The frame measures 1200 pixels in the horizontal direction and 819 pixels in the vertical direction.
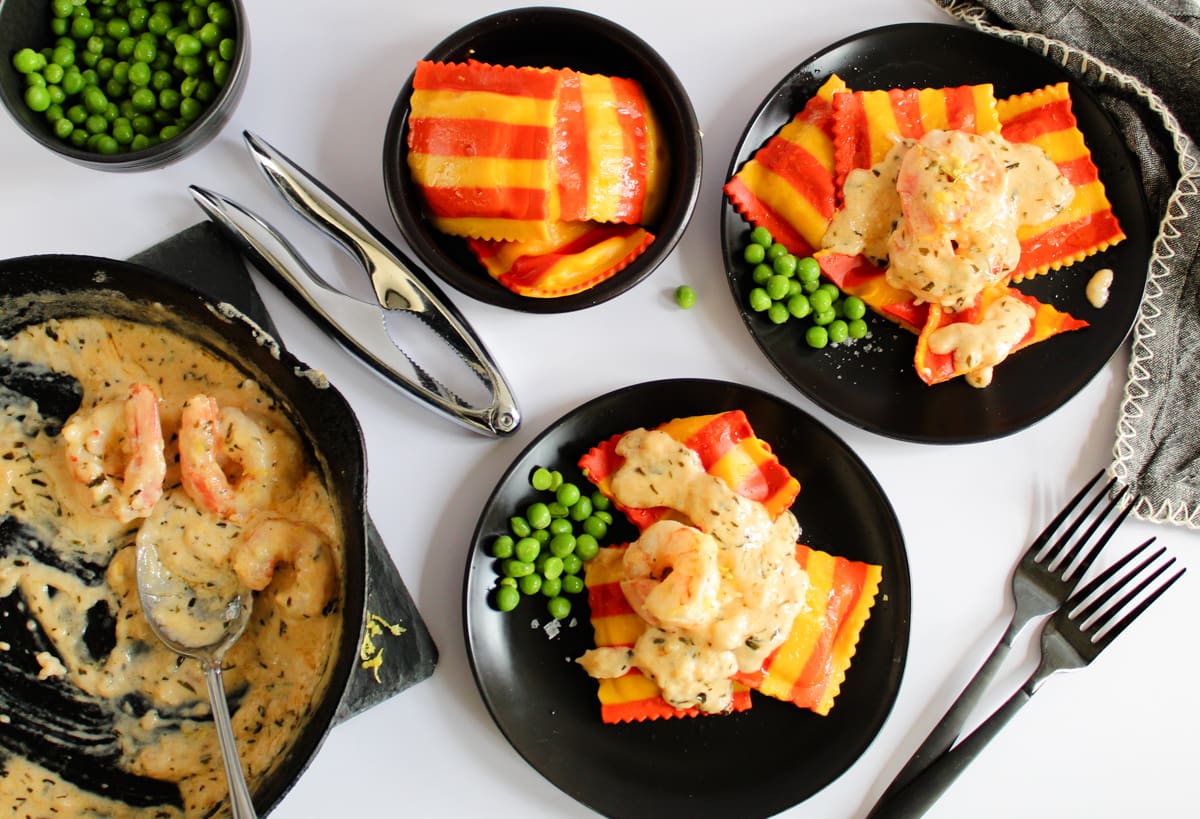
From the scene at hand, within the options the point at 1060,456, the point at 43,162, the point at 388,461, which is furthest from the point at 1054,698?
the point at 43,162

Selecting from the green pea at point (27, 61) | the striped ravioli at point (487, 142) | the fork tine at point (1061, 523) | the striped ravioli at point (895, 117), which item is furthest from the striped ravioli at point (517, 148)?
the fork tine at point (1061, 523)

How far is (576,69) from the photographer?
2.72 meters

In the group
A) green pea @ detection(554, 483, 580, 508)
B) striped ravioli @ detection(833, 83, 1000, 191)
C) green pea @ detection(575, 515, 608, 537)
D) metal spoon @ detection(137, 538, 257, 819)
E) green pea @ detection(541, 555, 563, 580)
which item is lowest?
metal spoon @ detection(137, 538, 257, 819)

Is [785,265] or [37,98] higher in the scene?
[785,265]

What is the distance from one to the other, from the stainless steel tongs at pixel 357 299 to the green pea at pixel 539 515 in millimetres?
237

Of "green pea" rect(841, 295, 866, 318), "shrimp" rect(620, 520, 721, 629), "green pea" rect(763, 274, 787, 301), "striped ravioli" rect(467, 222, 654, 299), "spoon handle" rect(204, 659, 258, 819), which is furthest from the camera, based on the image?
"green pea" rect(841, 295, 866, 318)

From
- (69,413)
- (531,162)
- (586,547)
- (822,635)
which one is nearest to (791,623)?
(822,635)

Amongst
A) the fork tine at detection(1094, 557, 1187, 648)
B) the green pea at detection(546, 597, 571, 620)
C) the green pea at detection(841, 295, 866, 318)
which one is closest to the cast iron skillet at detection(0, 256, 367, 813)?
the green pea at detection(546, 597, 571, 620)

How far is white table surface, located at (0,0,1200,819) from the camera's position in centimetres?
268

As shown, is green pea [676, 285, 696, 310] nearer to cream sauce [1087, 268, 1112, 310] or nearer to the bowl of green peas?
cream sauce [1087, 268, 1112, 310]

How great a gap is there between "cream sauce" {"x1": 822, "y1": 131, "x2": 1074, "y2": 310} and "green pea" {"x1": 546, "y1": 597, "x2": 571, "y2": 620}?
125cm

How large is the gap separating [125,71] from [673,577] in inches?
77.4

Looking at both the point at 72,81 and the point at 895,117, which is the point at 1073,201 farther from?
the point at 72,81

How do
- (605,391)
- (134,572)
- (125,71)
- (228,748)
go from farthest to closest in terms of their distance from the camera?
(605,391) < (125,71) < (134,572) < (228,748)
